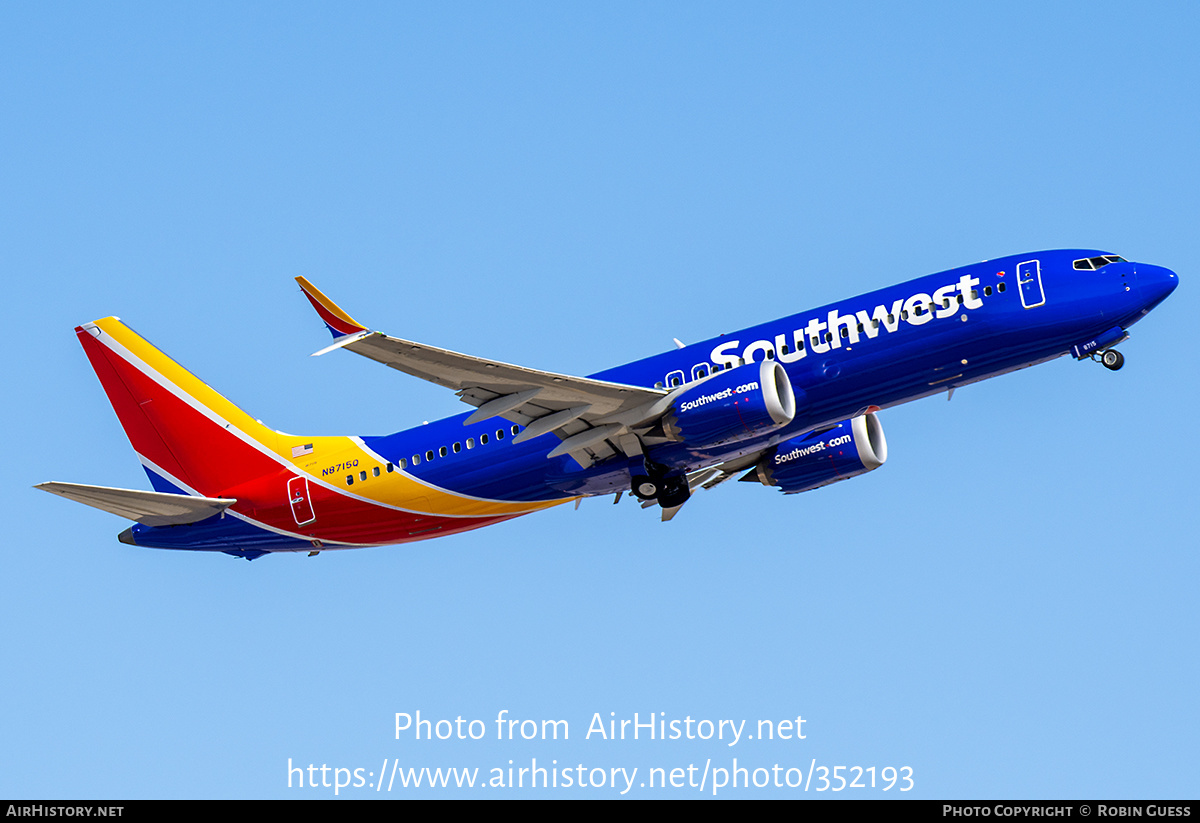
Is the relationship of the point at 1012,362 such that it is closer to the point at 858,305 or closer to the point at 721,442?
the point at 858,305

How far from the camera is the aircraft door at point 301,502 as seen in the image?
1570 inches

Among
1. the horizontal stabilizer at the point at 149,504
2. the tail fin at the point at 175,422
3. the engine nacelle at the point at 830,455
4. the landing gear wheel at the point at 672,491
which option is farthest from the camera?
the tail fin at the point at 175,422

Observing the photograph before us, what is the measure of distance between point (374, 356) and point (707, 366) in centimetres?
980

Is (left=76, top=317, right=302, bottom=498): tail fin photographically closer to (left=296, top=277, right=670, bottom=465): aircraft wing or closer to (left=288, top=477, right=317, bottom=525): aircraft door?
(left=288, top=477, right=317, bottom=525): aircraft door

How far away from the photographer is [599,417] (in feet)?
118

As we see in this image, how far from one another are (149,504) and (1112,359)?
26802 mm

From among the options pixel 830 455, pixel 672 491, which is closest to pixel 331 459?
pixel 672 491

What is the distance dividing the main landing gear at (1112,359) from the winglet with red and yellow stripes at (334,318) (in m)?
18.6

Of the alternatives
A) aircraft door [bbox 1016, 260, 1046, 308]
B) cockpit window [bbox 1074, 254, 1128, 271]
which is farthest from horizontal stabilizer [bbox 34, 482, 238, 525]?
cockpit window [bbox 1074, 254, 1128, 271]

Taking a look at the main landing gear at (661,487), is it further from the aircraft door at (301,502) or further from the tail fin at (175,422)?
the tail fin at (175,422)

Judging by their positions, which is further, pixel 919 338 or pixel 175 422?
pixel 175 422

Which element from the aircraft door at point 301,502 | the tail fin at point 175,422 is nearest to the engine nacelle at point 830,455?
the aircraft door at point 301,502

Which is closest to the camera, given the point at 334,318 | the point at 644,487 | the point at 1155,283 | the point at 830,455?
the point at 334,318

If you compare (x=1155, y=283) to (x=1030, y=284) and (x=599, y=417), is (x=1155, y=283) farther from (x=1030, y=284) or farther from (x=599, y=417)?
(x=599, y=417)
